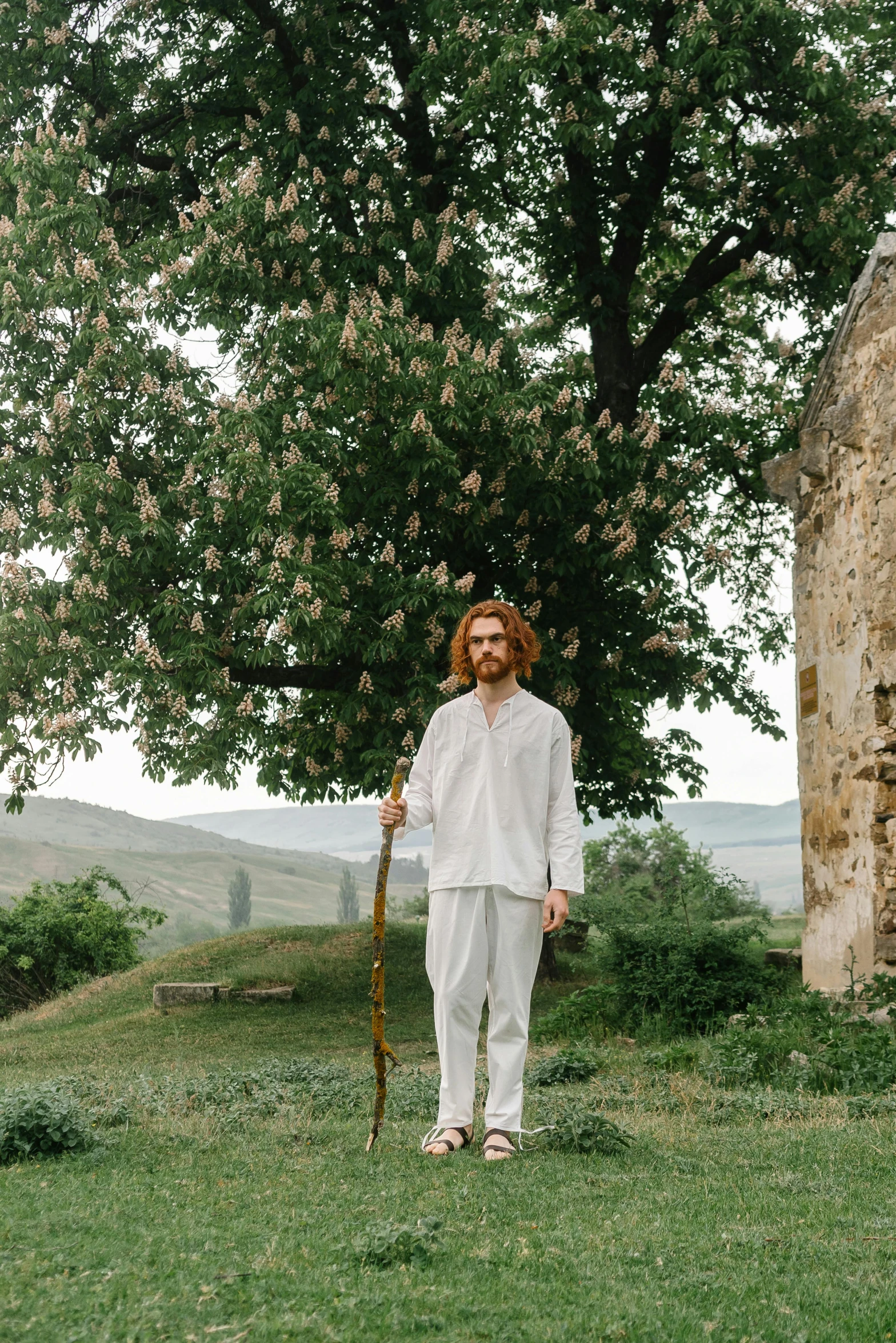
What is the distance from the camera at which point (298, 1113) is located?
20.1 ft

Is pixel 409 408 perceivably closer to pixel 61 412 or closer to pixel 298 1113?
pixel 61 412

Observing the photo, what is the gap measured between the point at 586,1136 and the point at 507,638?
2185 millimetres

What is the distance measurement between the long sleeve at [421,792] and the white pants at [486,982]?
35 centimetres

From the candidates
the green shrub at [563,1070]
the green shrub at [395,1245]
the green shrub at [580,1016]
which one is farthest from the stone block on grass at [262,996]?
the green shrub at [395,1245]

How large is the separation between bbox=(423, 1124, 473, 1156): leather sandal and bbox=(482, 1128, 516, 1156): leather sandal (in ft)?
0.32

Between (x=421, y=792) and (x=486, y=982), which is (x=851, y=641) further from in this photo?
(x=486, y=982)

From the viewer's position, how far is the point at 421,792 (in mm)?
5414

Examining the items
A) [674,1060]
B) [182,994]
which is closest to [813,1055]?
[674,1060]

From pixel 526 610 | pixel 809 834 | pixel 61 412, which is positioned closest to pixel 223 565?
pixel 61 412

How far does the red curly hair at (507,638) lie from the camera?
5.43 metres

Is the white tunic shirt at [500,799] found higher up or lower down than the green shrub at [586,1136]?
higher up

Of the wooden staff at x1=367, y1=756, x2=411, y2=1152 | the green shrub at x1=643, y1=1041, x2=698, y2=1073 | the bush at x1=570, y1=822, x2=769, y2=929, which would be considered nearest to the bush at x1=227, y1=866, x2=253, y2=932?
the bush at x1=570, y1=822, x2=769, y2=929

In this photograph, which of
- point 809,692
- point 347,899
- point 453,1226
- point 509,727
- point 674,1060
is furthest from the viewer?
point 347,899

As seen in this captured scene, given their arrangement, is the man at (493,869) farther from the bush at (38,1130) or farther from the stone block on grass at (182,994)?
the stone block on grass at (182,994)
